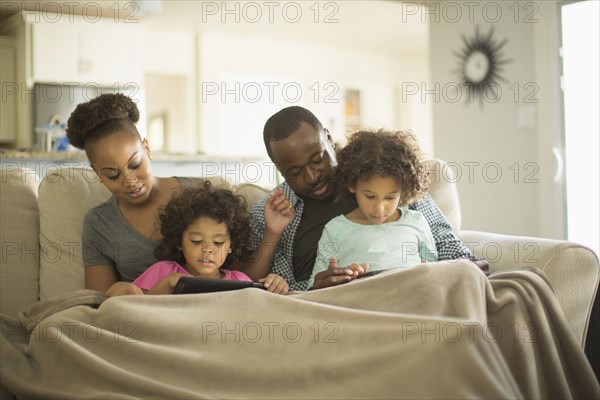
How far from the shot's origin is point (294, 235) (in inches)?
89.4

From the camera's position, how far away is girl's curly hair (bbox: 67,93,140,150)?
6.98ft

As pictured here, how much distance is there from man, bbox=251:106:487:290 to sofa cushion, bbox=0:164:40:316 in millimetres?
714

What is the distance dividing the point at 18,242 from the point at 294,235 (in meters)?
0.89

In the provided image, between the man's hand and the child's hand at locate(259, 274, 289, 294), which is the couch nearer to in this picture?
the man's hand

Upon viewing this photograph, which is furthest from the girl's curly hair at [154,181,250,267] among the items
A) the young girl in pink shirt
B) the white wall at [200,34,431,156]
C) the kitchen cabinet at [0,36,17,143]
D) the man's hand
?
the white wall at [200,34,431,156]

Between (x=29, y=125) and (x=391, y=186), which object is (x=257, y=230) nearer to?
(x=391, y=186)

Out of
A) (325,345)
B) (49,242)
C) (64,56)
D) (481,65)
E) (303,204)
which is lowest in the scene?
(325,345)

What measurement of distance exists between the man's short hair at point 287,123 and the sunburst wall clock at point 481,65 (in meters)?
2.89

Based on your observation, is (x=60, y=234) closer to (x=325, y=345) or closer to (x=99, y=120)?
(x=99, y=120)

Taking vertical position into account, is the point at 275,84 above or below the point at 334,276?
above

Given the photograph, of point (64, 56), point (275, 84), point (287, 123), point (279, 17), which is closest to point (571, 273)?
point (287, 123)

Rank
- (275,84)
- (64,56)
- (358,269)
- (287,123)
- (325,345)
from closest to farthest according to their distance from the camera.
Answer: (325,345)
(358,269)
(287,123)
(64,56)
(275,84)

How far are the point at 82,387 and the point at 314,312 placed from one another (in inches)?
21.6

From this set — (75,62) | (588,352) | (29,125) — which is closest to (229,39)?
(75,62)
